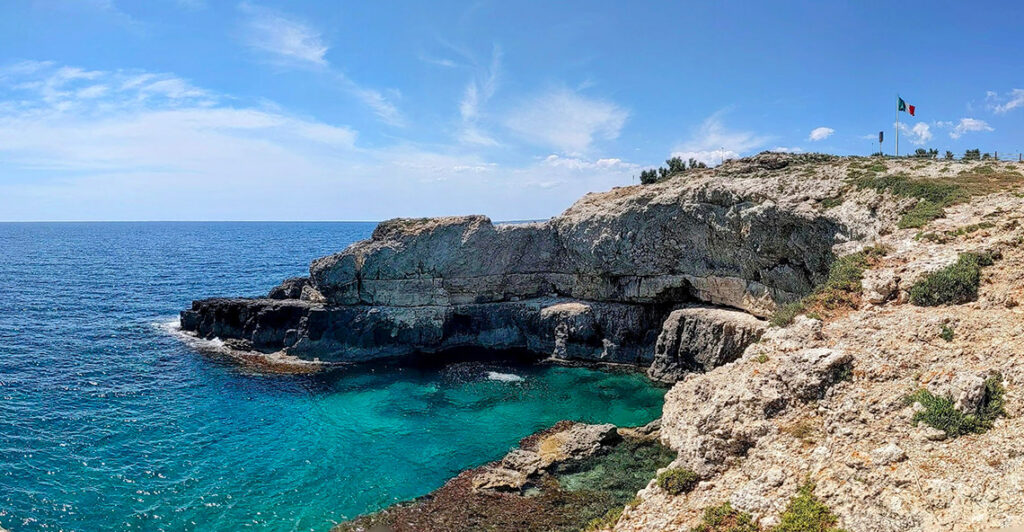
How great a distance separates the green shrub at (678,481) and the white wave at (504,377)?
26.0 m

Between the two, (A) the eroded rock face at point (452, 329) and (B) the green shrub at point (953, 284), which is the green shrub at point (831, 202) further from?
(A) the eroded rock face at point (452, 329)

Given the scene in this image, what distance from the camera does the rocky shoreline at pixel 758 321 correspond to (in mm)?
15406

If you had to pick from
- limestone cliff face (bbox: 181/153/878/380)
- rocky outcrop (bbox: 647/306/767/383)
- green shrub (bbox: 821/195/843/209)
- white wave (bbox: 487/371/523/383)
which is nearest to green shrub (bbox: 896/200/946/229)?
green shrub (bbox: 821/195/843/209)

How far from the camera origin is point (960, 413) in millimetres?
15602

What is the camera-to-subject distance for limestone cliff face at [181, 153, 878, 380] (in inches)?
1697

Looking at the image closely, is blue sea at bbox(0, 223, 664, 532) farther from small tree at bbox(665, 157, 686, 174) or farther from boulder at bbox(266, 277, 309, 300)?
small tree at bbox(665, 157, 686, 174)

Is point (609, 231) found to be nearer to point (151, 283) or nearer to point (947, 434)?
point (947, 434)

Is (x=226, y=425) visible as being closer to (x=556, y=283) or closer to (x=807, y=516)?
(x=556, y=283)

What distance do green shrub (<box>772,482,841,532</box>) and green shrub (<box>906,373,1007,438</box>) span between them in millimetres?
4208

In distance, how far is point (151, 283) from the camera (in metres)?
86.2

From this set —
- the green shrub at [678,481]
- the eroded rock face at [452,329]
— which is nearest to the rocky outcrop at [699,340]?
the eroded rock face at [452,329]

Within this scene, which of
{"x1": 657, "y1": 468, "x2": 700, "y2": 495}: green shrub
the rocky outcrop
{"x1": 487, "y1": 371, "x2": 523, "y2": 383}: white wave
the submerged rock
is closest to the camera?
{"x1": 657, "y1": 468, "x2": 700, "y2": 495}: green shrub

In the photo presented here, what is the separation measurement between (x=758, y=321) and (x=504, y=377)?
20791mm

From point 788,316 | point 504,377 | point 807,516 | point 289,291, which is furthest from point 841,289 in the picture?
point 289,291
